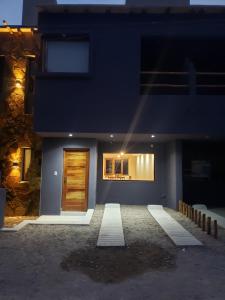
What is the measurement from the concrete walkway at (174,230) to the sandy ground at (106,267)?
0.67 ft

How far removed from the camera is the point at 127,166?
1373 cm

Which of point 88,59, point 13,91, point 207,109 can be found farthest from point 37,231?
point 13,91

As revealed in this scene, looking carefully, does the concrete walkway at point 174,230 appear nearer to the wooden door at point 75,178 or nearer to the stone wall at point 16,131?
the wooden door at point 75,178

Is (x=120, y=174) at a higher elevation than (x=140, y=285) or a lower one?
higher

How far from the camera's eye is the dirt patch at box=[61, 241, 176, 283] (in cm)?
495

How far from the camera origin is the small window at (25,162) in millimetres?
14031

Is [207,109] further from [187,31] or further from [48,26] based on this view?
[48,26]

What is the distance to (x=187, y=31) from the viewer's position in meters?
11.0

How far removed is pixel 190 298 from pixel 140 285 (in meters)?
0.85

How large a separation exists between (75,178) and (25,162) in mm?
3647

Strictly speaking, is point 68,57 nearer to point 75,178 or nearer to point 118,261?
point 75,178

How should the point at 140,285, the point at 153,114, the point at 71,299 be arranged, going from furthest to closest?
the point at 153,114 → the point at 140,285 → the point at 71,299

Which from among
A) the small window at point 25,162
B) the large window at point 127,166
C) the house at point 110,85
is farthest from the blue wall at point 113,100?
the small window at point 25,162

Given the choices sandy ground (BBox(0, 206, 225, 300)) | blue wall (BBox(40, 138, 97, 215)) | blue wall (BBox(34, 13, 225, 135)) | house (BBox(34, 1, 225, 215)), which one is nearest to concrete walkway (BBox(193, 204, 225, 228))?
house (BBox(34, 1, 225, 215))
